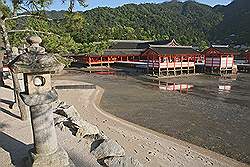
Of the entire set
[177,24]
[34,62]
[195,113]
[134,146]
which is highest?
[177,24]

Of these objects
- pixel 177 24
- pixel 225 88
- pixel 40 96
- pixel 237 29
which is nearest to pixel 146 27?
pixel 177 24

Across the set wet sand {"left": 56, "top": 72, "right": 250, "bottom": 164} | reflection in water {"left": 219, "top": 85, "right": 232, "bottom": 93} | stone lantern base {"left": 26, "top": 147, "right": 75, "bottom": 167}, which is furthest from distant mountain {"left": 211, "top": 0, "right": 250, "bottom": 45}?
stone lantern base {"left": 26, "top": 147, "right": 75, "bottom": 167}

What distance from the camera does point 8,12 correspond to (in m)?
10.4

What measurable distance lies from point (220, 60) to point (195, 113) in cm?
2031

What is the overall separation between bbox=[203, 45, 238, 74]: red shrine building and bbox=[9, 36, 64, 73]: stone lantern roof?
30024mm

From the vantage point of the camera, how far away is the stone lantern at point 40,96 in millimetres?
5395

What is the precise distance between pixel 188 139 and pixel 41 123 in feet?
22.0

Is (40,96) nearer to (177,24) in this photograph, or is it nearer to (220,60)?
(220,60)

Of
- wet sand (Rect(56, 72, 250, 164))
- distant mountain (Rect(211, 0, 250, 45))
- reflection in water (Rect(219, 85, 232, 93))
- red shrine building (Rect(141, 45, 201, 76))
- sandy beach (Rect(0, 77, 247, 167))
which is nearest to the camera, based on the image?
sandy beach (Rect(0, 77, 247, 167))

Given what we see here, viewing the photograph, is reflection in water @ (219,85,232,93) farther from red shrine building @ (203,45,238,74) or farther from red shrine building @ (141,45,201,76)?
red shrine building @ (203,45,238,74)

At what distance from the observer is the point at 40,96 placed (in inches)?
223

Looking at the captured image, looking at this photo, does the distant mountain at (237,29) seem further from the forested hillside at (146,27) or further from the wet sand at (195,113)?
the wet sand at (195,113)

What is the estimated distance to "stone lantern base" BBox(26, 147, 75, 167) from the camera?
5887 millimetres

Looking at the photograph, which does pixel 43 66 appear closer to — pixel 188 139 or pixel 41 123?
pixel 41 123
